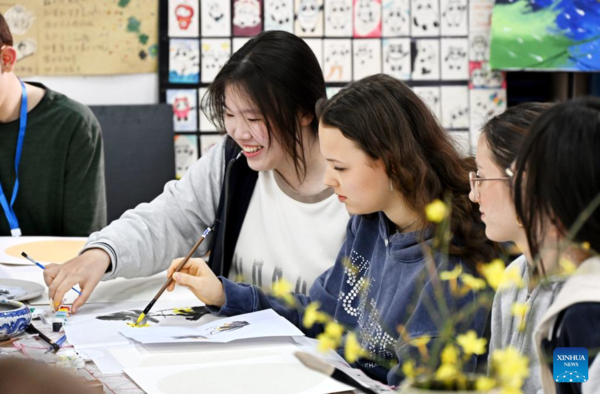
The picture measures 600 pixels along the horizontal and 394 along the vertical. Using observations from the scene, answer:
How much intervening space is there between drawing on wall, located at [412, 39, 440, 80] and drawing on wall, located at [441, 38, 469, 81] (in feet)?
0.10

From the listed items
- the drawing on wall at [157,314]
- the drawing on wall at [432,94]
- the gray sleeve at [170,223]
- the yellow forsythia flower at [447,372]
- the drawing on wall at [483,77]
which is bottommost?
the drawing on wall at [157,314]

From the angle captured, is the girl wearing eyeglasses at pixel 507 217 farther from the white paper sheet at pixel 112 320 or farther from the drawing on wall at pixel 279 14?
the drawing on wall at pixel 279 14

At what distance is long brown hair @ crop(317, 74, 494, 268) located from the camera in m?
1.34

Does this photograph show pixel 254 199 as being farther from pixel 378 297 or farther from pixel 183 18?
pixel 183 18

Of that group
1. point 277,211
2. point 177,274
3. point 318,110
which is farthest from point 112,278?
point 318,110

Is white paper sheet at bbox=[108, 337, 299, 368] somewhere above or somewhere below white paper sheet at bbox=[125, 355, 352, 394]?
below

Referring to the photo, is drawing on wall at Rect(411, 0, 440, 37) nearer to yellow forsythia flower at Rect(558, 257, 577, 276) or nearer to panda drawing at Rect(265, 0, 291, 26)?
panda drawing at Rect(265, 0, 291, 26)

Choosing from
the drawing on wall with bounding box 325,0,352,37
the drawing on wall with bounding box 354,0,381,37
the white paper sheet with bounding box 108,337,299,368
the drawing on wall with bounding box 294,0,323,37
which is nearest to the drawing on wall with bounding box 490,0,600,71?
the drawing on wall with bounding box 354,0,381,37

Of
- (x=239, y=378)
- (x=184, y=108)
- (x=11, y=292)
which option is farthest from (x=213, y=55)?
(x=239, y=378)

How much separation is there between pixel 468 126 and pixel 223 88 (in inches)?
76.2

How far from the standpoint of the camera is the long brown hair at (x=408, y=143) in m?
1.34

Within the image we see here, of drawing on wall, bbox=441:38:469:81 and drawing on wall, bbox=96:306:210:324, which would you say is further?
drawing on wall, bbox=441:38:469:81

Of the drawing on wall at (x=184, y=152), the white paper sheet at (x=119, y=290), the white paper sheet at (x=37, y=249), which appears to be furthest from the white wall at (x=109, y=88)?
the white paper sheet at (x=119, y=290)

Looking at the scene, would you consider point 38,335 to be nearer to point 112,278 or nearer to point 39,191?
point 112,278
